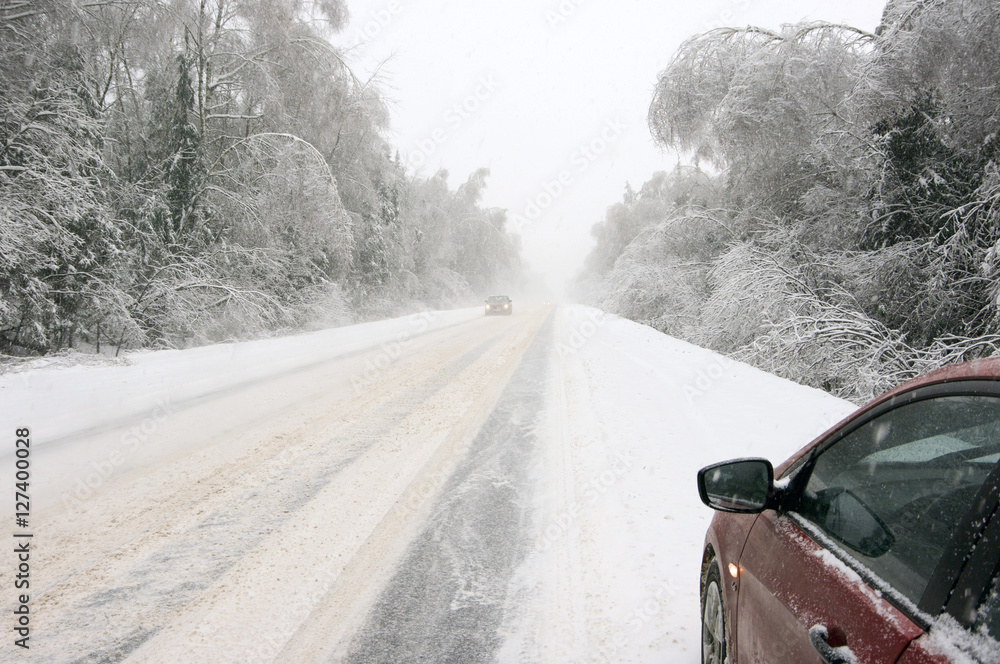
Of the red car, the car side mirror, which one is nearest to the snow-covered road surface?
the red car

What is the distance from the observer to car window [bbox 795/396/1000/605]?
1146 mm

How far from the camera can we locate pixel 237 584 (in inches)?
109

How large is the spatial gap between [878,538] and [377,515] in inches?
121

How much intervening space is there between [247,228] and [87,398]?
34.7ft

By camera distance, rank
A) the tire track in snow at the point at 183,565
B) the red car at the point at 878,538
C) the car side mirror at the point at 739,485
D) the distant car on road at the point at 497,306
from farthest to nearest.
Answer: the distant car on road at the point at 497,306 → the tire track in snow at the point at 183,565 → the car side mirror at the point at 739,485 → the red car at the point at 878,538

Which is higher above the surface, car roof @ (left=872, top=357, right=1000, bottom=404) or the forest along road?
car roof @ (left=872, top=357, right=1000, bottom=404)

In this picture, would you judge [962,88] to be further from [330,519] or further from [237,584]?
[237,584]

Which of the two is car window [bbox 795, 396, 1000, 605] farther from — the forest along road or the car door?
the forest along road

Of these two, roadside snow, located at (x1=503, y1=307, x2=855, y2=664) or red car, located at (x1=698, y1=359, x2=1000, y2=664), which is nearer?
red car, located at (x1=698, y1=359, x2=1000, y2=664)

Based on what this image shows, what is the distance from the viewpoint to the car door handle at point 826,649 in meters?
1.06

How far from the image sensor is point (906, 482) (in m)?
1.46

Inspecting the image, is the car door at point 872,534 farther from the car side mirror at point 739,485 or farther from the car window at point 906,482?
the car side mirror at point 739,485

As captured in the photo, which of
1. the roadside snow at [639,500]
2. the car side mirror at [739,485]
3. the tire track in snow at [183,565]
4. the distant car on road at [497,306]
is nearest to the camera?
the car side mirror at [739,485]

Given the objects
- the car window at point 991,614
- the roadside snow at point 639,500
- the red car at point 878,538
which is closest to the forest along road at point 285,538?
the roadside snow at point 639,500
